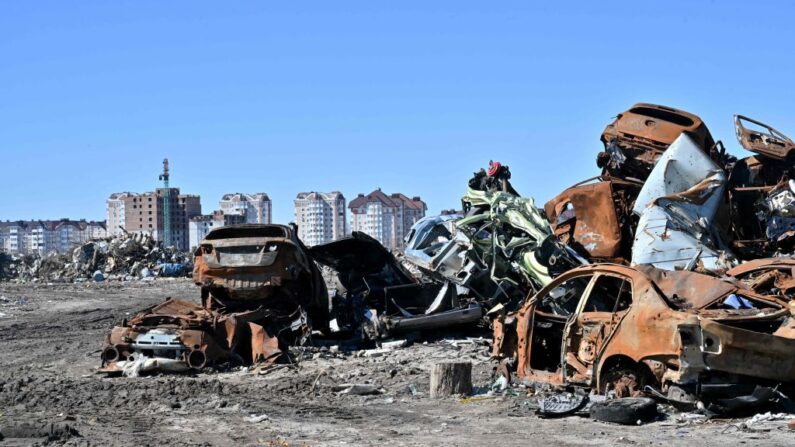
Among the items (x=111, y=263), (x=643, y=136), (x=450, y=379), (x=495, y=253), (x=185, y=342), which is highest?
(x=643, y=136)

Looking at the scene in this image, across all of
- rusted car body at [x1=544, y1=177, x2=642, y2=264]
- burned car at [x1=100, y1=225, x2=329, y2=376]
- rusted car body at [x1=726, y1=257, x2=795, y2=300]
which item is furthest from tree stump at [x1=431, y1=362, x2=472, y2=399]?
rusted car body at [x1=544, y1=177, x2=642, y2=264]

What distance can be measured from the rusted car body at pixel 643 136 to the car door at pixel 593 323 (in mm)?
7123

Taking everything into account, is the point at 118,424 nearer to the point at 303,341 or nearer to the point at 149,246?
the point at 303,341

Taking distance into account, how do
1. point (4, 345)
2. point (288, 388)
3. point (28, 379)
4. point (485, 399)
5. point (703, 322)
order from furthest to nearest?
1. point (4, 345)
2. point (28, 379)
3. point (288, 388)
4. point (485, 399)
5. point (703, 322)

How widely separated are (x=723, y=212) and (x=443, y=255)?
14.5 feet

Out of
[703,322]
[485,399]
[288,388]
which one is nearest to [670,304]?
[703,322]

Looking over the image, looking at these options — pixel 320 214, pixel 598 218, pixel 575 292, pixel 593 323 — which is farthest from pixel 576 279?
pixel 320 214

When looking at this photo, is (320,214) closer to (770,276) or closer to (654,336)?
(770,276)

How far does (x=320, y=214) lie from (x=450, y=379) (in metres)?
159

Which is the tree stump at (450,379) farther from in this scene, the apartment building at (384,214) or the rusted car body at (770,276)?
the apartment building at (384,214)

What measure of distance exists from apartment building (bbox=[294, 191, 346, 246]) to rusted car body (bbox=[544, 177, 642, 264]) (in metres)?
146

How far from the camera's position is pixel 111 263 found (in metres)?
47.1

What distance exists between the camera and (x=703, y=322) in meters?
8.45

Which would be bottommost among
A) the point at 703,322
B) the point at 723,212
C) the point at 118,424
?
the point at 118,424
